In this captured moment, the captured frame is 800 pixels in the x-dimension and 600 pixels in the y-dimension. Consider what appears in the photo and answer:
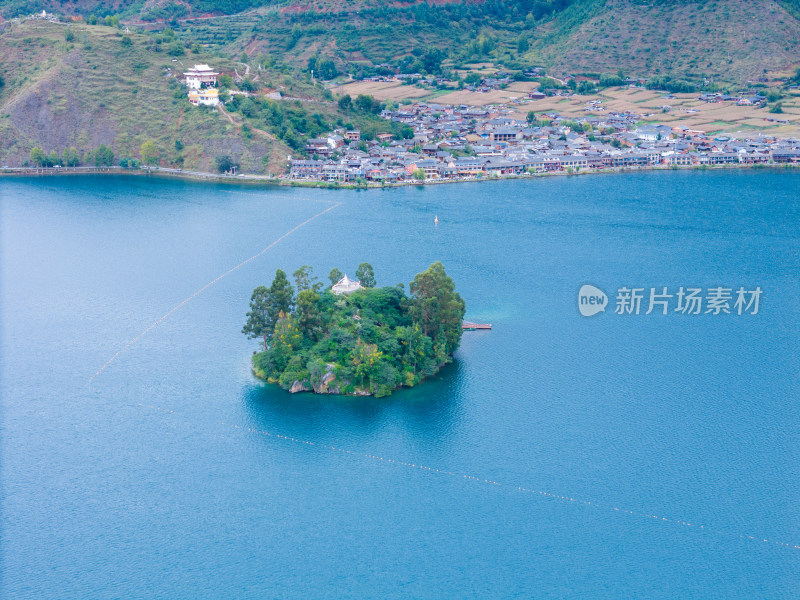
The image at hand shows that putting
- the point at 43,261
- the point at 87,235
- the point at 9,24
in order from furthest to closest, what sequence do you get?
1. the point at 9,24
2. the point at 87,235
3. the point at 43,261

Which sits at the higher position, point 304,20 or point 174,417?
point 304,20

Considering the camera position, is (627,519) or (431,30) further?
(431,30)

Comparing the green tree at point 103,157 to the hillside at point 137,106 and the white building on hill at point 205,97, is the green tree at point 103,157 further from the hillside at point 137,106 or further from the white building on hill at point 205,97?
the white building on hill at point 205,97

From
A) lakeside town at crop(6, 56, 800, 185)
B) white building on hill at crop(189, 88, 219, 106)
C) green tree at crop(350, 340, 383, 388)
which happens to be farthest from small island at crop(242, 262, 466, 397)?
white building on hill at crop(189, 88, 219, 106)

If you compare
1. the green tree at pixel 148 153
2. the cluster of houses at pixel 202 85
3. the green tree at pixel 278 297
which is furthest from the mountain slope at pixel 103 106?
the green tree at pixel 278 297

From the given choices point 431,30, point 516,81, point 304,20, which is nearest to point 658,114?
point 516,81

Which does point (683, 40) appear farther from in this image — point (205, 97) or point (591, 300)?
point (591, 300)

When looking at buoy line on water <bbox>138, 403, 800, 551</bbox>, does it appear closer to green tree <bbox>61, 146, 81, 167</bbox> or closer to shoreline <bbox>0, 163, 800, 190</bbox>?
shoreline <bbox>0, 163, 800, 190</bbox>

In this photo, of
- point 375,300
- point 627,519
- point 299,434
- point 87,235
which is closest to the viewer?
point 627,519

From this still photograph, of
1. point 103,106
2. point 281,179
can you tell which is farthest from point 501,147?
point 103,106

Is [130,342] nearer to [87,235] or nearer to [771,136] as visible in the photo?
[87,235]
